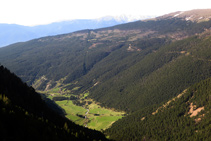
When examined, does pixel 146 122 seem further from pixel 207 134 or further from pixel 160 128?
pixel 207 134

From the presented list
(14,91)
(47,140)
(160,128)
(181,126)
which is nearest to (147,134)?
(160,128)

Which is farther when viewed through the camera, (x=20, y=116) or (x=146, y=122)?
(x=146, y=122)

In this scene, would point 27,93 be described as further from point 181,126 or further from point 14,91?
point 181,126

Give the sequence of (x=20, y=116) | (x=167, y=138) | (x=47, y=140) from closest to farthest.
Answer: (x=47, y=140) → (x=20, y=116) → (x=167, y=138)

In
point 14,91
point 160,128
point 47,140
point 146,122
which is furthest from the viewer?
point 146,122

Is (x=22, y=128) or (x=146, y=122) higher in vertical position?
(x=22, y=128)

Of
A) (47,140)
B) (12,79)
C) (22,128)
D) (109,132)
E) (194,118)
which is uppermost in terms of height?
(12,79)
